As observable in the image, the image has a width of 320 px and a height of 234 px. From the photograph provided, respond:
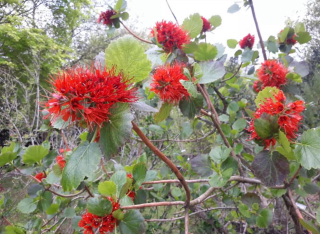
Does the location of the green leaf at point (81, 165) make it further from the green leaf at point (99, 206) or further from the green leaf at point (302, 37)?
the green leaf at point (302, 37)

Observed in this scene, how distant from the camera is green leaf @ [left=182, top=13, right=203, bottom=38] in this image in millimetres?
809

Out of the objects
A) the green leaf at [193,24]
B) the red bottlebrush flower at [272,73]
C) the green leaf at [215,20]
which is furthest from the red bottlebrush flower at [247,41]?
the green leaf at [193,24]

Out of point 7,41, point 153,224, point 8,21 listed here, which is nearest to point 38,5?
point 8,21

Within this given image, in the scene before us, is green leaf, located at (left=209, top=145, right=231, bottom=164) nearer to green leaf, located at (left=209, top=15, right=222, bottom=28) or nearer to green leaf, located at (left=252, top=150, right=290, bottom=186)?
green leaf, located at (left=252, top=150, right=290, bottom=186)

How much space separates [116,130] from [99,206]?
0.21m

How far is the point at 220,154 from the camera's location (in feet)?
2.45

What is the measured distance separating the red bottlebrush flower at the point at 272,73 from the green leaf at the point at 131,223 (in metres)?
0.80

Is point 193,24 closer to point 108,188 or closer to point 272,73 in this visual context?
point 272,73

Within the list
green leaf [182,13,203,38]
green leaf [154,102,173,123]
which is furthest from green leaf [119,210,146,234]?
green leaf [182,13,203,38]

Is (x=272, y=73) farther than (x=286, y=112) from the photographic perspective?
Yes

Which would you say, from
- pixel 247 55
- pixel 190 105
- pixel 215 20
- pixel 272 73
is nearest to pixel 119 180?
pixel 190 105

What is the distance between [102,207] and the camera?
0.48 m

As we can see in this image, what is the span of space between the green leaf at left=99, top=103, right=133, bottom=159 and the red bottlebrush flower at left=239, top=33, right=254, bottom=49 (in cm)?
121

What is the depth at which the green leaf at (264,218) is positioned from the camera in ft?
3.03
